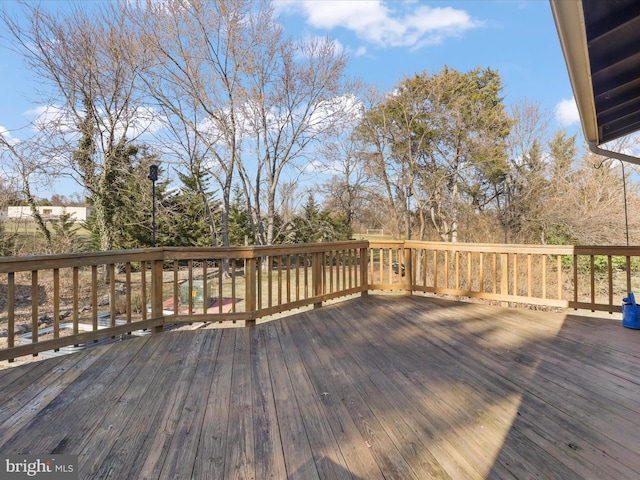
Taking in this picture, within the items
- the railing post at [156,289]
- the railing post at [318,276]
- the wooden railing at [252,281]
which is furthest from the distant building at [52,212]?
the railing post at [318,276]

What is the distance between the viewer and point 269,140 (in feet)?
37.6

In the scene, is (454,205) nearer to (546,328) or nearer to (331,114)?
(331,114)

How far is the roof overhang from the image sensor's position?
4.46 feet

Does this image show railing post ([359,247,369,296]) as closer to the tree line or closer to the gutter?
the gutter

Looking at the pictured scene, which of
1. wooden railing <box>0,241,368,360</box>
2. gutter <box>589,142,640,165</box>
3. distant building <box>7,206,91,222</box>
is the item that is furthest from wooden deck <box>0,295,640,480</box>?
distant building <box>7,206,91,222</box>

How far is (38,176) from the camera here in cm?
819

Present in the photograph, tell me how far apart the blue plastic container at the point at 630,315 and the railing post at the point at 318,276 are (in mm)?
3151

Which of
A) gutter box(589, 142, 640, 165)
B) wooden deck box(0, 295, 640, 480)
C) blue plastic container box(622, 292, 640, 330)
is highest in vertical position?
gutter box(589, 142, 640, 165)

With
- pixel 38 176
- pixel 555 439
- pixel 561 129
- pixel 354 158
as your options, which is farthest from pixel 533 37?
pixel 38 176

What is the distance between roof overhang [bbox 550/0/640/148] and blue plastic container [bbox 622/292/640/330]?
1.74 meters

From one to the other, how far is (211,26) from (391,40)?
513cm

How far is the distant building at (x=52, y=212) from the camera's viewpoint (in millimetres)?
8461

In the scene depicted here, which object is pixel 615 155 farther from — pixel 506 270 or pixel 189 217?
pixel 189 217

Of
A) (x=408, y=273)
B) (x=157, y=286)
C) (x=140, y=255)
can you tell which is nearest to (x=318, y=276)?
(x=408, y=273)
